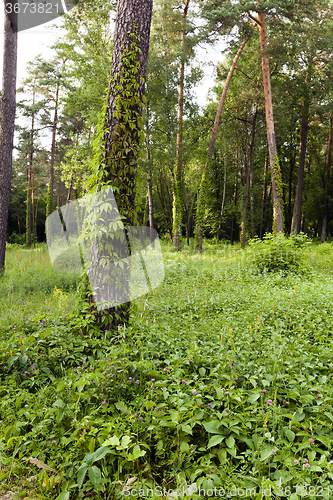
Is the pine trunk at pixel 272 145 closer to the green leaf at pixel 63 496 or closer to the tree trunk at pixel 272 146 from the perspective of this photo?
the tree trunk at pixel 272 146

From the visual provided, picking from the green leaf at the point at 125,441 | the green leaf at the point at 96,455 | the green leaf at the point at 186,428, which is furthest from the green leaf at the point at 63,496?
the green leaf at the point at 186,428

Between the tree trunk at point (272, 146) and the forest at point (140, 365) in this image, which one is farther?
the tree trunk at point (272, 146)

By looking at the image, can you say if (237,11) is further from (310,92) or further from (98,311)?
(98,311)

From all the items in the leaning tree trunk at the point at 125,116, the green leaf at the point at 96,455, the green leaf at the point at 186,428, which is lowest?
the green leaf at the point at 96,455

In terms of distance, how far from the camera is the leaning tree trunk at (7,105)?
25.8 feet

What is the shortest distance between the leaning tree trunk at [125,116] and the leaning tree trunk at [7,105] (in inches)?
228

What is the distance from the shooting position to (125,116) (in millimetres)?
3586

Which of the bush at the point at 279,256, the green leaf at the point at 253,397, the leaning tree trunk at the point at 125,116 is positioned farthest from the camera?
the bush at the point at 279,256

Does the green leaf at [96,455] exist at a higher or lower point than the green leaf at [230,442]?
lower

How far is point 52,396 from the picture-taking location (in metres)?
2.52

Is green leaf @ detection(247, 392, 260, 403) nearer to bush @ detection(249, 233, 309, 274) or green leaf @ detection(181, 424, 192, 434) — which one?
green leaf @ detection(181, 424, 192, 434)

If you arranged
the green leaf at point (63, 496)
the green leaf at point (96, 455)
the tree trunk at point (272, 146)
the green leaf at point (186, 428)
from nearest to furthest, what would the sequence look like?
the green leaf at point (63, 496)
the green leaf at point (96, 455)
the green leaf at point (186, 428)
the tree trunk at point (272, 146)

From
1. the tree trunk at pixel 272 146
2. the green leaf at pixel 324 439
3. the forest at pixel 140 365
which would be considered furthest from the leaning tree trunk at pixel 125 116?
the tree trunk at pixel 272 146

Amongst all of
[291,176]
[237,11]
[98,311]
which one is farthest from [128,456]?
[291,176]
